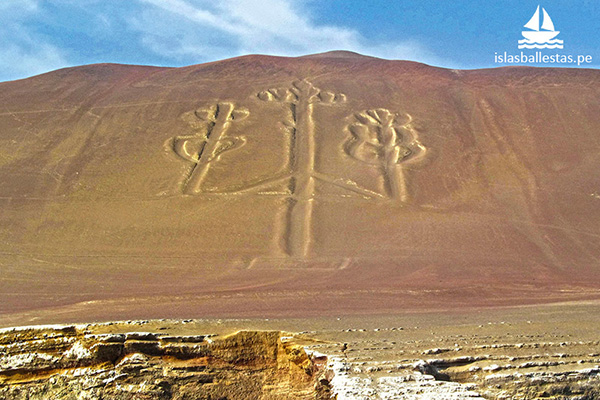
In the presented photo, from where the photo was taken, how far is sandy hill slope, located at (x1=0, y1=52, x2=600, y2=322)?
A: 13.4 metres

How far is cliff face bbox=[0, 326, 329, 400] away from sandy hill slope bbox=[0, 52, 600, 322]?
3540mm

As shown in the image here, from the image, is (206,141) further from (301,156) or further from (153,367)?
(153,367)

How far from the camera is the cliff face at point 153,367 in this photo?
6.51 metres

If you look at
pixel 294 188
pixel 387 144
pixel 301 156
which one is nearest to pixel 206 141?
pixel 301 156

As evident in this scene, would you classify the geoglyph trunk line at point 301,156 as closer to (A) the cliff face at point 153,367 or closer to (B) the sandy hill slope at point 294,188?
(B) the sandy hill slope at point 294,188

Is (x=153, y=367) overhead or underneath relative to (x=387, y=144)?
underneath

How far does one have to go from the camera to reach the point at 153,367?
665 cm

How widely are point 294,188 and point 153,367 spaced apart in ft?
46.1

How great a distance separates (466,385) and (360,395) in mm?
1158

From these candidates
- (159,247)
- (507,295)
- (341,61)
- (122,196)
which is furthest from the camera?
(341,61)

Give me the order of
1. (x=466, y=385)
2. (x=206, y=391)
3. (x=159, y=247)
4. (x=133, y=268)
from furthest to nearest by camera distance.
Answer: (x=159, y=247)
(x=133, y=268)
(x=206, y=391)
(x=466, y=385)

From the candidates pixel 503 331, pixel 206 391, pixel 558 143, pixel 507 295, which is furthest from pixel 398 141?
pixel 206 391

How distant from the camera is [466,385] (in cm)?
580

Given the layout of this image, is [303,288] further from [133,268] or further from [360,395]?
[360,395]
